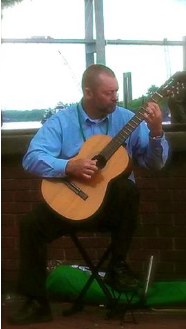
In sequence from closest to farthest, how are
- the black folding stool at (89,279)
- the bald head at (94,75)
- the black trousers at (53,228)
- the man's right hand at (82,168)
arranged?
the man's right hand at (82,168) → the black trousers at (53,228) → the black folding stool at (89,279) → the bald head at (94,75)

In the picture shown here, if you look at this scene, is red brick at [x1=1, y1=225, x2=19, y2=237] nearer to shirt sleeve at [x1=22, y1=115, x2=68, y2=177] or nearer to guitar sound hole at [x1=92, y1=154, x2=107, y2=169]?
shirt sleeve at [x1=22, y1=115, x2=68, y2=177]

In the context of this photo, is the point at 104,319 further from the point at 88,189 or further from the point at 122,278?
the point at 88,189

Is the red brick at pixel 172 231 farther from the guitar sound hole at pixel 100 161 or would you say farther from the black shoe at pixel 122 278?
the guitar sound hole at pixel 100 161

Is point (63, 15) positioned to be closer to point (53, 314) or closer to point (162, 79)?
point (162, 79)

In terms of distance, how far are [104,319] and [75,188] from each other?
74 cm

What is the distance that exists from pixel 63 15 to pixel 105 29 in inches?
11.4

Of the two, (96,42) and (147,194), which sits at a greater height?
(96,42)

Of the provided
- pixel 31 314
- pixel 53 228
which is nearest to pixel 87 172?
pixel 53 228

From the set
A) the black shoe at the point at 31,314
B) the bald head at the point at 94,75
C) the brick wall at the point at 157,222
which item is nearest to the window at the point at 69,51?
the brick wall at the point at 157,222

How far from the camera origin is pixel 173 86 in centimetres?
388

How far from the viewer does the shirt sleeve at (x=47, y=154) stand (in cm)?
377

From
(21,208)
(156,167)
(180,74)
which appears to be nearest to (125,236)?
(156,167)

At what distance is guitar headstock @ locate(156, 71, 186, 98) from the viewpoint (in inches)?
151

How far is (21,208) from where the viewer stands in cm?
496
